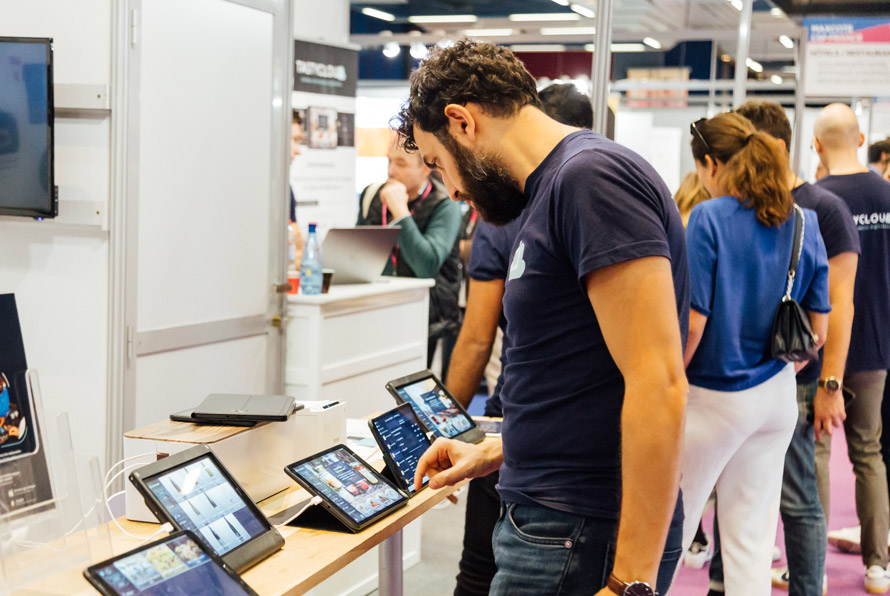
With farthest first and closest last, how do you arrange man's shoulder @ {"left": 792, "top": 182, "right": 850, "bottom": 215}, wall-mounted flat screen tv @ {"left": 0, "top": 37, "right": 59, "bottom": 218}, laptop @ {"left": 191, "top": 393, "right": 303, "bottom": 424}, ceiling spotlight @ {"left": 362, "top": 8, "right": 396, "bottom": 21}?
ceiling spotlight @ {"left": 362, "top": 8, "right": 396, "bottom": 21}, man's shoulder @ {"left": 792, "top": 182, "right": 850, "bottom": 215}, wall-mounted flat screen tv @ {"left": 0, "top": 37, "right": 59, "bottom": 218}, laptop @ {"left": 191, "top": 393, "right": 303, "bottom": 424}

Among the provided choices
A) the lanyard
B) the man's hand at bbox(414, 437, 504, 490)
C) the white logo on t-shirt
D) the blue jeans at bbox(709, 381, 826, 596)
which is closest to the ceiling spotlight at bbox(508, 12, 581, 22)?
the lanyard

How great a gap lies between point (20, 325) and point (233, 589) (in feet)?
5.62

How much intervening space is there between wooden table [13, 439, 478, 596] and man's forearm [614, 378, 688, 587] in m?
0.52

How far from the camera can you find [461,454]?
1690mm

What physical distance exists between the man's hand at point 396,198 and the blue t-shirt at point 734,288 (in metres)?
1.98

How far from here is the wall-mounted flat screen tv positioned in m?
2.55

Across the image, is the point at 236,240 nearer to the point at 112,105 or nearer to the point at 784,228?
the point at 112,105

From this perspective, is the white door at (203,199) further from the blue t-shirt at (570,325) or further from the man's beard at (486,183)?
the blue t-shirt at (570,325)

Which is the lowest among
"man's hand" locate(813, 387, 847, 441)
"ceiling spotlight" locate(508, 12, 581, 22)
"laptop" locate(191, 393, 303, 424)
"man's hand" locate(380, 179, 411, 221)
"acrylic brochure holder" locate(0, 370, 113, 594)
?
"man's hand" locate(813, 387, 847, 441)

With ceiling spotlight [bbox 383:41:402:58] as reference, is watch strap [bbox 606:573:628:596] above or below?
below

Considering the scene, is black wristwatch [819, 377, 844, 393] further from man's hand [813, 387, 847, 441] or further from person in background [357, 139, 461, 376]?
person in background [357, 139, 461, 376]

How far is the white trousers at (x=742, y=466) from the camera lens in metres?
2.37

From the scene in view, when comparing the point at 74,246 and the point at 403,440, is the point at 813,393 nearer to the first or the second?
the point at 403,440

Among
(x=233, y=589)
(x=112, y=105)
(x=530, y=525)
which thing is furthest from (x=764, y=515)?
(x=112, y=105)
